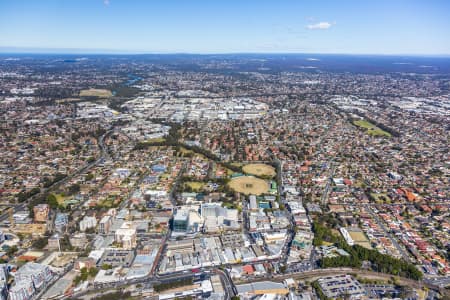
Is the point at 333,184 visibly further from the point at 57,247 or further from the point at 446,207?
the point at 57,247

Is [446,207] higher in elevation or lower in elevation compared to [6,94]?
lower

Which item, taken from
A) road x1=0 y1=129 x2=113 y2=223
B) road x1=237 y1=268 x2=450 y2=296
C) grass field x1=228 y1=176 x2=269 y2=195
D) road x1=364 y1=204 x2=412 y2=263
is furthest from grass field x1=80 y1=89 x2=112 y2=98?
road x1=237 y1=268 x2=450 y2=296

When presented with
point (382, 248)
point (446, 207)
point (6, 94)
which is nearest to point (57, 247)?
point (382, 248)

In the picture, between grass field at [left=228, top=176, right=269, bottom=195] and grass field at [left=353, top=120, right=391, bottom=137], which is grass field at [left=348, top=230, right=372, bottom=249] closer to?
grass field at [left=228, top=176, right=269, bottom=195]

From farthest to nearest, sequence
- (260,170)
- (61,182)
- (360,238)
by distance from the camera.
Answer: (260,170) → (61,182) → (360,238)

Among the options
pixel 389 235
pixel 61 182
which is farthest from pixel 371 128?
pixel 61 182

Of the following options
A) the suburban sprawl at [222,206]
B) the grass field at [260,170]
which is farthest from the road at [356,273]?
the grass field at [260,170]

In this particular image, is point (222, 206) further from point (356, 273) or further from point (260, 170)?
point (356, 273)

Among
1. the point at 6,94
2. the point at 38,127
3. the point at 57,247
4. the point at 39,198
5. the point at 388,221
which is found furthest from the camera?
the point at 6,94
